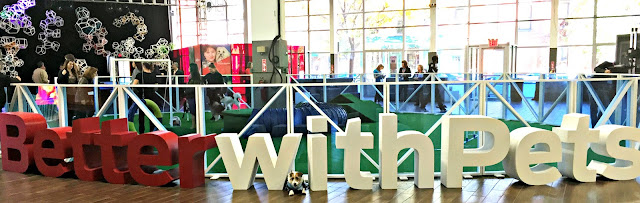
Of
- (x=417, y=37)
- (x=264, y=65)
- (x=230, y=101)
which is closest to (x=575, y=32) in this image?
(x=417, y=37)

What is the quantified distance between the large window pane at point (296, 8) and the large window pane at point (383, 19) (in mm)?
2587

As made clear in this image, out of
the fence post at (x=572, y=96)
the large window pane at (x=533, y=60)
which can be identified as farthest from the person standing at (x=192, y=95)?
the large window pane at (x=533, y=60)

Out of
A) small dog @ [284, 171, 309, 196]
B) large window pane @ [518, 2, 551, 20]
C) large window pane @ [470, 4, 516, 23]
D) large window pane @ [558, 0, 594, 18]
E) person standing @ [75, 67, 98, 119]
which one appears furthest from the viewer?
large window pane @ [470, 4, 516, 23]

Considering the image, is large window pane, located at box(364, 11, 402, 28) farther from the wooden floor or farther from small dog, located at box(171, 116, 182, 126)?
the wooden floor

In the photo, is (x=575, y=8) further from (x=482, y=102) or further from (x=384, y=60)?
(x=482, y=102)

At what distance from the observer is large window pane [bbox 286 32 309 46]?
1953cm

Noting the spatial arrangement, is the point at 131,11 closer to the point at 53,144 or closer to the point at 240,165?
the point at 53,144

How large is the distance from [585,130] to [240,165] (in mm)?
3475

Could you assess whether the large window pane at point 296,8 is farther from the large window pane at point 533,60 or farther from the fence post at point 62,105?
the fence post at point 62,105

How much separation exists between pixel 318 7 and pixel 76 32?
9002 mm

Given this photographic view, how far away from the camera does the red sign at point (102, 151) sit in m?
4.72

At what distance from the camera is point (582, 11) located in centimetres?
1550

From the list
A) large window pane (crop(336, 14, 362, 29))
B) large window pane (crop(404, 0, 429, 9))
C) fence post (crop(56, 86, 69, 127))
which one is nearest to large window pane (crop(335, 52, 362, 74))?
large window pane (crop(336, 14, 362, 29))

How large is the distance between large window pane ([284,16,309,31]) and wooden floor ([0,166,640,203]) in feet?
49.3
